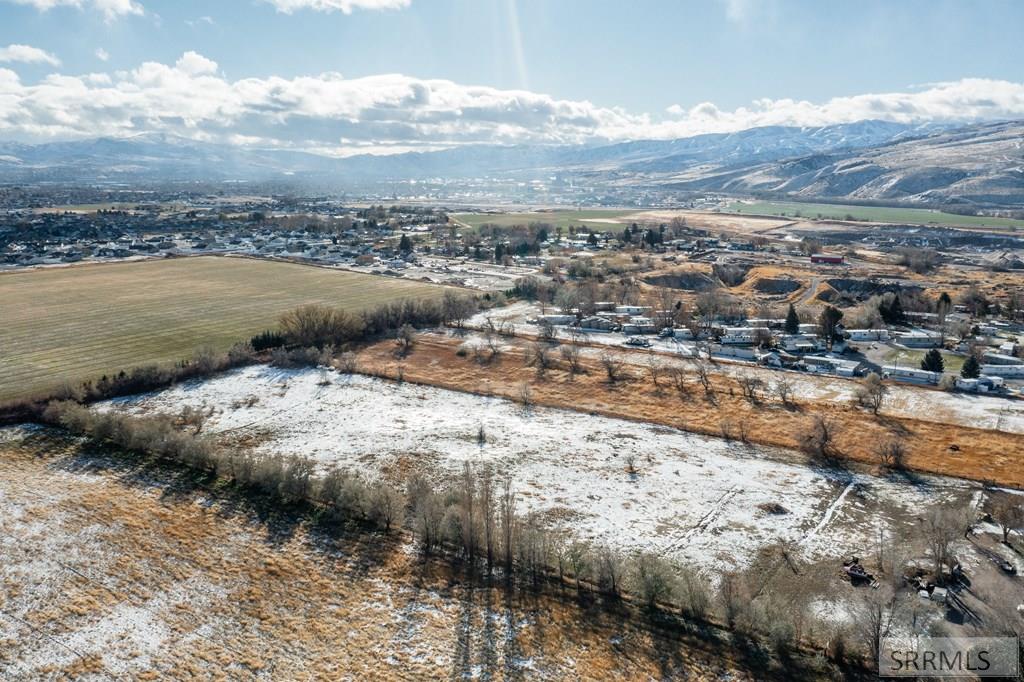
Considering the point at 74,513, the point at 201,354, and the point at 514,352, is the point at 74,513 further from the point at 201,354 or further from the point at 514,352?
the point at 514,352

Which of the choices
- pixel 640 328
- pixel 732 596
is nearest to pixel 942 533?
pixel 732 596

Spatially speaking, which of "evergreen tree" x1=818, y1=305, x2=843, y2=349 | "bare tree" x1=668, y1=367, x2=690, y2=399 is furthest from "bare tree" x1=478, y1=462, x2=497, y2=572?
"evergreen tree" x1=818, y1=305, x2=843, y2=349

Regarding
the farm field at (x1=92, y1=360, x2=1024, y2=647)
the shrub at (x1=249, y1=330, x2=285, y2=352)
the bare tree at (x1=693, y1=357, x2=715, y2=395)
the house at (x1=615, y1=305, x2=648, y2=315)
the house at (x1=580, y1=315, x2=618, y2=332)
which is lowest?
the farm field at (x1=92, y1=360, x2=1024, y2=647)

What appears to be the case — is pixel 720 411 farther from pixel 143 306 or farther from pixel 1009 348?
pixel 143 306

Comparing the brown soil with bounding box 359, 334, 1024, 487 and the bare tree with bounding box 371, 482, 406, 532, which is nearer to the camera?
the bare tree with bounding box 371, 482, 406, 532

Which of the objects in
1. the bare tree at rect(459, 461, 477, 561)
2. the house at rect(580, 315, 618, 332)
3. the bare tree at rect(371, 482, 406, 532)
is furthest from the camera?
the house at rect(580, 315, 618, 332)

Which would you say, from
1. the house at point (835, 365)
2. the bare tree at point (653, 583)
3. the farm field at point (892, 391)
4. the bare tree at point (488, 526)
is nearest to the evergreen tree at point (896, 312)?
the farm field at point (892, 391)

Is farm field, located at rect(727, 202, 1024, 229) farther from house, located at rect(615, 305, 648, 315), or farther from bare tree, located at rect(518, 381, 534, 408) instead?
bare tree, located at rect(518, 381, 534, 408)
